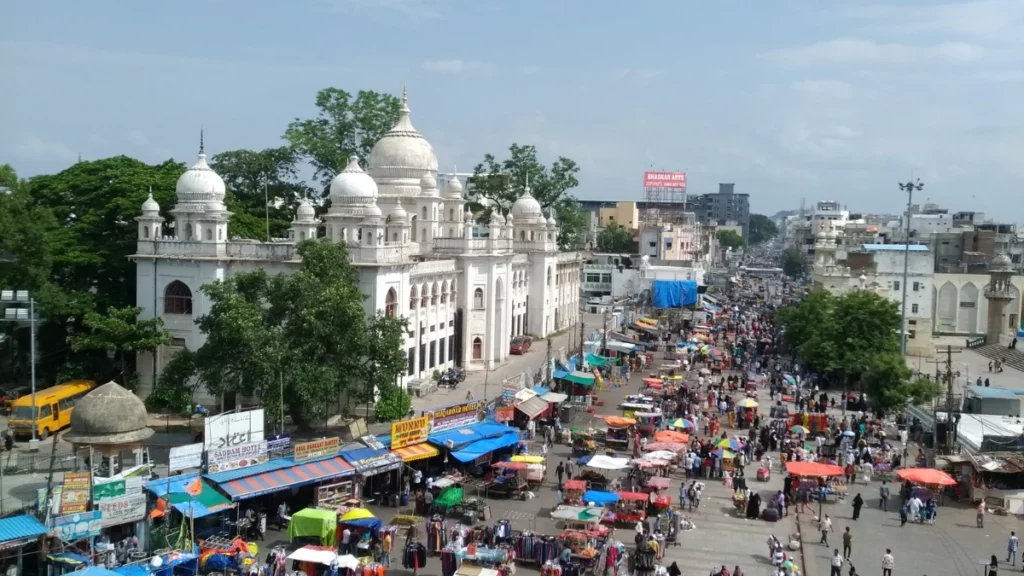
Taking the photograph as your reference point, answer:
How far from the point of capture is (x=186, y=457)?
21188mm

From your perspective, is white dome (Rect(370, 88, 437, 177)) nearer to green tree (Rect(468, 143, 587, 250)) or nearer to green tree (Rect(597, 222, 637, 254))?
green tree (Rect(468, 143, 587, 250))

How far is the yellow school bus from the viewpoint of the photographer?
27969 mm

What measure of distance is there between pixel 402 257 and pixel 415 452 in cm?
1222

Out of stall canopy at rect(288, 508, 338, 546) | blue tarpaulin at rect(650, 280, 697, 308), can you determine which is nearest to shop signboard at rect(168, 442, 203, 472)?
stall canopy at rect(288, 508, 338, 546)

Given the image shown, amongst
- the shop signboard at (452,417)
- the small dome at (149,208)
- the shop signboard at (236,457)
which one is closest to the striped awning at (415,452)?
the shop signboard at (452,417)

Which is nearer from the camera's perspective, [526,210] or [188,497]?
[188,497]

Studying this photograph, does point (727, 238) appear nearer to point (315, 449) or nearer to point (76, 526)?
point (315, 449)

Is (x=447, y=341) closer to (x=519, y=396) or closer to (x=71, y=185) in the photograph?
(x=519, y=396)

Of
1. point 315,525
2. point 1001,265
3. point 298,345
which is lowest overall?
point 315,525

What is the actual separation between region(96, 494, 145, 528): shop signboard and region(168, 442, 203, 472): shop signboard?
66.0 inches

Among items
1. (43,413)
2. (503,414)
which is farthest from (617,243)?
(43,413)

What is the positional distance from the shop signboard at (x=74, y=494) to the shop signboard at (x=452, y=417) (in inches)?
392

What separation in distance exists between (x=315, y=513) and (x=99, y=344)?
14.8 meters

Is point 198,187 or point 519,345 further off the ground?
point 198,187
